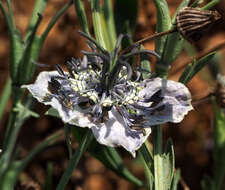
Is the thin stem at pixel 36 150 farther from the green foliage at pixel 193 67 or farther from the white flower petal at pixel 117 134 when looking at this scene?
the green foliage at pixel 193 67

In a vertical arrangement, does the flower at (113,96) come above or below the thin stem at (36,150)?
above

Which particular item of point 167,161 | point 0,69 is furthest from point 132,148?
point 0,69

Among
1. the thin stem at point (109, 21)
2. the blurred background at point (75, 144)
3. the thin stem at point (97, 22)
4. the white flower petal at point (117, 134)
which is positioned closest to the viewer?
the white flower petal at point (117, 134)

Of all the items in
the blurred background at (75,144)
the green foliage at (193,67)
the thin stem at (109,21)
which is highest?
the thin stem at (109,21)

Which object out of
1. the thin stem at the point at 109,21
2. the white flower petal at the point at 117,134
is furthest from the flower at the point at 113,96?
the thin stem at the point at 109,21

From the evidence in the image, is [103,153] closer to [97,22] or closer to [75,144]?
[97,22]

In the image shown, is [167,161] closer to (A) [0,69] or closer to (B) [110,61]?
(B) [110,61]

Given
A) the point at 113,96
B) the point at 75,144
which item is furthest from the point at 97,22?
the point at 75,144

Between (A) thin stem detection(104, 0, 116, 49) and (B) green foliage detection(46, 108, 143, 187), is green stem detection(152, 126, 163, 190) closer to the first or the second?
(B) green foliage detection(46, 108, 143, 187)
